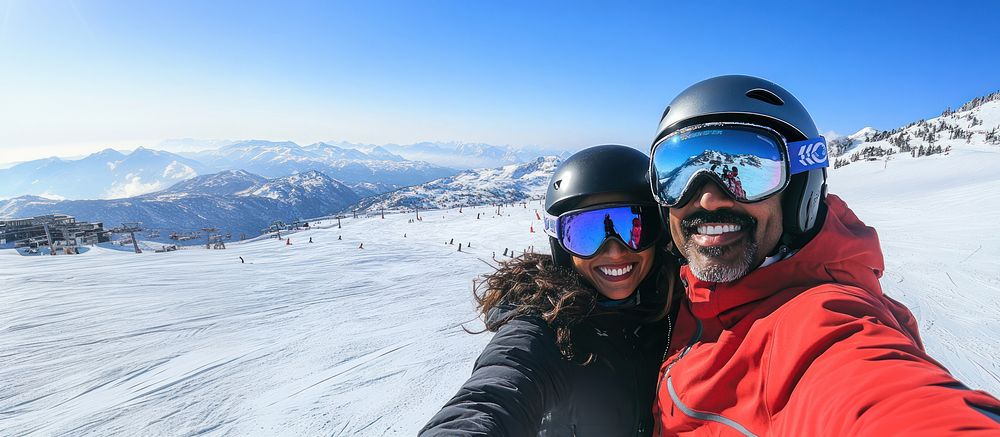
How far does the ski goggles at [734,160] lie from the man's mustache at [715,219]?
115mm

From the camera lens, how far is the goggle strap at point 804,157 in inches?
87.7

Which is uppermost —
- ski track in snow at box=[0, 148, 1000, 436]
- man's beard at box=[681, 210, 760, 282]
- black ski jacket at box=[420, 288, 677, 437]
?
man's beard at box=[681, 210, 760, 282]

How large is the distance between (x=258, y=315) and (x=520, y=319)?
13112 mm

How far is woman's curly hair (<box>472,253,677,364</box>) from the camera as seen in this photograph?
2351 mm

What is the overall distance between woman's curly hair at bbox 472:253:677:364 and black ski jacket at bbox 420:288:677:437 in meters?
0.05

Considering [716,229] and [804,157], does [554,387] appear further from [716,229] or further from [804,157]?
[804,157]

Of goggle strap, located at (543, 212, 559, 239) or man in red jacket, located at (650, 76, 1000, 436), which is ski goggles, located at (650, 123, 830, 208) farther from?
goggle strap, located at (543, 212, 559, 239)

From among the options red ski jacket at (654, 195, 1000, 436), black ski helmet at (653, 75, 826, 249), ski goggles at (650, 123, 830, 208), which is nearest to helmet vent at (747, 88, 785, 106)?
black ski helmet at (653, 75, 826, 249)

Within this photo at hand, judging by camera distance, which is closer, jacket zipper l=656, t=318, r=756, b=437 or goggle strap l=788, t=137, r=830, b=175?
jacket zipper l=656, t=318, r=756, b=437

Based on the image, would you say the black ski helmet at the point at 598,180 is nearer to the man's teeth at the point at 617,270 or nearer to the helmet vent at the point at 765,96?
the man's teeth at the point at 617,270

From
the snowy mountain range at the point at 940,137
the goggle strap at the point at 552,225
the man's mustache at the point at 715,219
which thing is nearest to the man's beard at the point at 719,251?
the man's mustache at the point at 715,219

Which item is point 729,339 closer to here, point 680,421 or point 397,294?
point 680,421

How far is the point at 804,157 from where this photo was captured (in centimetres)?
225

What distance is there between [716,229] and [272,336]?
452 inches
